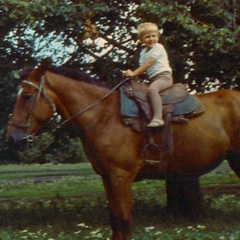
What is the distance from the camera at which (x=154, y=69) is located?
8484 mm

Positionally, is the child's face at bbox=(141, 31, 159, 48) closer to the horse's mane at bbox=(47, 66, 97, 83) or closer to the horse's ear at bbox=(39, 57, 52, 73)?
the horse's mane at bbox=(47, 66, 97, 83)

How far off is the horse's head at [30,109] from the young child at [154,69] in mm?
1037

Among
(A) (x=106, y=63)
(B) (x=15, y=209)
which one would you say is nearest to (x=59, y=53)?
(A) (x=106, y=63)

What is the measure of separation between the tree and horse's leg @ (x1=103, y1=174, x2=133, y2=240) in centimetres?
261

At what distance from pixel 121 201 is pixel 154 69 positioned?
1725 millimetres

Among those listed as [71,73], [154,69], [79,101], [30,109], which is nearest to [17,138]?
[30,109]

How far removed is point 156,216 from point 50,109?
335 centimetres

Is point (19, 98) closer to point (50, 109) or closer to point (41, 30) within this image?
point (50, 109)

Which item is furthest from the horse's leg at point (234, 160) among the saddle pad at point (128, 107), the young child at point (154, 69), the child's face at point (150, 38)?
the child's face at point (150, 38)

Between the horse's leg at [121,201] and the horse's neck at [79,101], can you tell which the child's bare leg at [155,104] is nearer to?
the horse's neck at [79,101]

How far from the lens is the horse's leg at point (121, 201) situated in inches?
317

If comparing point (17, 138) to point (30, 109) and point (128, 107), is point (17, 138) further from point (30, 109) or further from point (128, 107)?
point (128, 107)

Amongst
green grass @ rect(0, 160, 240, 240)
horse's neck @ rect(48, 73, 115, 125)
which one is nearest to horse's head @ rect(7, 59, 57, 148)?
horse's neck @ rect(48, 73, 115, 125)

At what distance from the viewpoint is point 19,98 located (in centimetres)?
824
